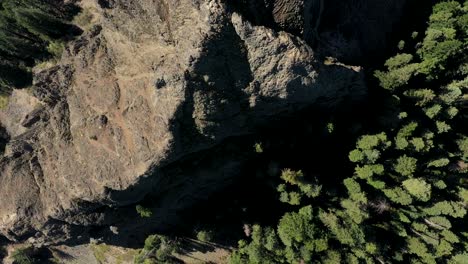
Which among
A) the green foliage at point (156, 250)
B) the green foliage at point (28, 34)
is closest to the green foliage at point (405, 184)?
the green foliage at point (156, 250)

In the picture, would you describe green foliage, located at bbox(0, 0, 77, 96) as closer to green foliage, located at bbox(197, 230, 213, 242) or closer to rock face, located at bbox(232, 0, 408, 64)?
rock face, located at bbox(232, 0, 408, 64)

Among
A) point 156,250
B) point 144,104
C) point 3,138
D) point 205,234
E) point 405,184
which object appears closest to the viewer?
point 144,104

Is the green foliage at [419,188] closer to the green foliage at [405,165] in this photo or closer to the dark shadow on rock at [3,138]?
the green foliage at [405,165]

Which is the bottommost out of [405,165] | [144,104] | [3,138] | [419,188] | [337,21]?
[419,188]

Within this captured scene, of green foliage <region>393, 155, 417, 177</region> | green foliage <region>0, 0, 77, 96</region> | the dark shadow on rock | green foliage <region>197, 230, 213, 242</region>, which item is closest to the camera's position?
green foliage <region>393, 155, 417, 177</region>

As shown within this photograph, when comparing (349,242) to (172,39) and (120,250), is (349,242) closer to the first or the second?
(172,39)

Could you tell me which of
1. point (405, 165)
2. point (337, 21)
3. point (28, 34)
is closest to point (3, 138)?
point (28, 34)

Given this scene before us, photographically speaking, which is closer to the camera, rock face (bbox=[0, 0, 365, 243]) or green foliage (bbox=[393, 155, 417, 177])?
rock face (bbox=[0, 0, 365, 243])

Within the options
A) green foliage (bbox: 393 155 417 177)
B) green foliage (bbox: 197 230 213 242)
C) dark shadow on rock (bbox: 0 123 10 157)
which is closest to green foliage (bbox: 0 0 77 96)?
dark shadow on rock (bbox: 0 123 10 157)

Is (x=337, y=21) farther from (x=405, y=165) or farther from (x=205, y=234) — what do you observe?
(x=205, y=234)
